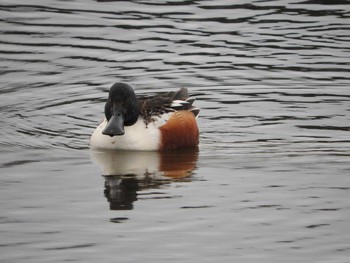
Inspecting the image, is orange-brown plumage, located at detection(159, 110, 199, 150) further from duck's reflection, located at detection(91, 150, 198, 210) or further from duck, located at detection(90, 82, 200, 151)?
duck's reflection, located at detection(91, 150, 198, 210)

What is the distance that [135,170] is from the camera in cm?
1208

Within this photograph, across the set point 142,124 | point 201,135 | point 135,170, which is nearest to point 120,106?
point 142,124

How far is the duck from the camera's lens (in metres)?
13.0

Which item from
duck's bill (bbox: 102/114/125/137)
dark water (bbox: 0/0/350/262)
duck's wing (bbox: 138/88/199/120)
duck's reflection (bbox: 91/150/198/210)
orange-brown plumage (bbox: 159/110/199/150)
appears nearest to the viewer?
dark water (bbox: 0/0/350/262)

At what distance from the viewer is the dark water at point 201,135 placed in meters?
9.40

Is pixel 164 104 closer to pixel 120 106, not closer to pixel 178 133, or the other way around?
pixel 178 133

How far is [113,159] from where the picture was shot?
12.7 meters

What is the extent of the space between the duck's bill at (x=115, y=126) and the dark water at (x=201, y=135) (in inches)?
12.5

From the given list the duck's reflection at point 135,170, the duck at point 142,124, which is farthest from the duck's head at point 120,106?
the duck's reflection at point 135,170

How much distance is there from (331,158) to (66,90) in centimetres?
478

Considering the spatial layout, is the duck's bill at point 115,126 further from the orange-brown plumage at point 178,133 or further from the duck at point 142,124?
the orange-brown plumage at point 178,133

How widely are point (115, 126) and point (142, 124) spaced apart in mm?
481

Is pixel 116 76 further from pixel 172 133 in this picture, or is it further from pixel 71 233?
pixel 71 233

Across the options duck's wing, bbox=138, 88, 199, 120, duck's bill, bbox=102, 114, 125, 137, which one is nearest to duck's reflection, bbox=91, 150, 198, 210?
duck's bill, bbox=102, 114, 125, 137
